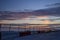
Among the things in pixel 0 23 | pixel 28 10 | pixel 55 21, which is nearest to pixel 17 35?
pixel 0 23

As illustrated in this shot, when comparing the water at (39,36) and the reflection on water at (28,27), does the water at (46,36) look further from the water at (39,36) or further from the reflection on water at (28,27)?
the reflection on water at (28,27)

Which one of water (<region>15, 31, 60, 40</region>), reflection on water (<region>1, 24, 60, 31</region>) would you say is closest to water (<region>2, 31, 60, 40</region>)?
water (<region>15, 31, 60, 40</region>)

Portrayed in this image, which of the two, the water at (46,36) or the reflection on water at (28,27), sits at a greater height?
the reflection on water at (28,27)

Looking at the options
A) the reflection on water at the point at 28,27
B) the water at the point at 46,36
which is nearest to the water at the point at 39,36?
the water at the point at 46,36

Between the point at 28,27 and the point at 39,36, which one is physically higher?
the point at 28,27

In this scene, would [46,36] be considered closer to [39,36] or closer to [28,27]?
[39,36]

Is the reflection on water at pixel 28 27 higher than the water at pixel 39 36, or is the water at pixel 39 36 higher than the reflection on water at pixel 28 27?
the reflection on water at pixel 28 27

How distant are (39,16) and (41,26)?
8.1 inches

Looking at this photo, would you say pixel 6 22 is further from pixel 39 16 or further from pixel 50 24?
pixel 50 24

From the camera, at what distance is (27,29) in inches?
96.3

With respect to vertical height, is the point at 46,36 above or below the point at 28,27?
below

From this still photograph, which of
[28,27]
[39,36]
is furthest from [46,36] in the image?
[28,27]

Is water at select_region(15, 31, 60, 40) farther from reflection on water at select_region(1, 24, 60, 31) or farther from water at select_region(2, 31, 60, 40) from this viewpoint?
reflection on water at select_region(1, 24, 60, 31)

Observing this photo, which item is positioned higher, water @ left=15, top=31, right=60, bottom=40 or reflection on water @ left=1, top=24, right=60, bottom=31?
reflection on water @ left=1, top=24, right=60, bottom=31
